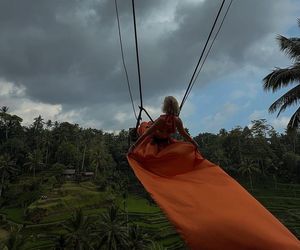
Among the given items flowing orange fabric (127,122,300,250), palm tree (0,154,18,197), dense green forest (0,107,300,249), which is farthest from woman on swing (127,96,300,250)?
palm tree (0,154,18,197)

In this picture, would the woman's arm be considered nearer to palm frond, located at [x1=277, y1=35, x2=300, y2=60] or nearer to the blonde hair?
the blonde hair

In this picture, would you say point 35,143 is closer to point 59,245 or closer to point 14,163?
point 14,163

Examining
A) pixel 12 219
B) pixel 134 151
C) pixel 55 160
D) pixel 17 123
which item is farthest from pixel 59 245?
pixel 17 123

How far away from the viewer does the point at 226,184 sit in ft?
12.3

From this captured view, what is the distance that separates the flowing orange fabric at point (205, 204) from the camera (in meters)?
2.89

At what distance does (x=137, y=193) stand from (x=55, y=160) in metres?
20.9

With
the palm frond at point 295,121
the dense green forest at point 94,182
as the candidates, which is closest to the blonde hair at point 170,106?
the palm frond at point 295,121

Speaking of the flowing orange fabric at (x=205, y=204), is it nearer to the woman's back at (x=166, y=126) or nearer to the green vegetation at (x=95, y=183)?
the woman's back at (x=166, y=126)

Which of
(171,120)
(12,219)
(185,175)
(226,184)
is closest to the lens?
(226,184)

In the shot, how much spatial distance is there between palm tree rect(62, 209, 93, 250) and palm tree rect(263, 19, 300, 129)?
89.1ft

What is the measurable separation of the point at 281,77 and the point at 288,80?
217mm

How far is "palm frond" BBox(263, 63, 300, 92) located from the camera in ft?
34.2

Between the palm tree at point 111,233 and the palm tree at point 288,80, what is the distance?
2623 centimetres

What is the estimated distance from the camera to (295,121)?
10406 millimetres
